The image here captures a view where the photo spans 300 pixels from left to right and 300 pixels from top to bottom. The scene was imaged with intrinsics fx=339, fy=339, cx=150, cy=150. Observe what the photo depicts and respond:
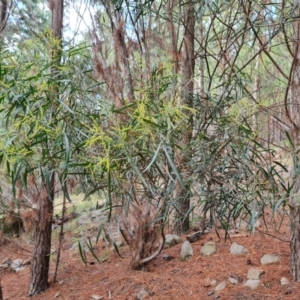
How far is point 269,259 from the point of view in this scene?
2588 mm

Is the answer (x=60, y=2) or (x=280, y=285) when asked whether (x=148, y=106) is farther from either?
(x=60, y=2)

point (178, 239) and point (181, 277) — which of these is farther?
point (178, 239)

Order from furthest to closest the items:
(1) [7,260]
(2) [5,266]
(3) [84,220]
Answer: (3) [84,220], (1) [7,260], (2) [5,266]

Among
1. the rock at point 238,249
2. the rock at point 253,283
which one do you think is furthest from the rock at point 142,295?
the rock at point 238,249

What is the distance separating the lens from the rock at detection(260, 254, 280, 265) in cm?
256

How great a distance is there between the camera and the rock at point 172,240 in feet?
A: 11.0

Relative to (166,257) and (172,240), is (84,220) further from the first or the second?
(166,257)

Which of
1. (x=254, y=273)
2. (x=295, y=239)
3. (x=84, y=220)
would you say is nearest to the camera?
(x=295, y=239)

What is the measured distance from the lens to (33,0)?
5.52m

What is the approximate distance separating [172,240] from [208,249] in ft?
1.64

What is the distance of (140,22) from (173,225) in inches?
82.8

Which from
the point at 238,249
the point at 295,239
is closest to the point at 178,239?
the point at 238,249

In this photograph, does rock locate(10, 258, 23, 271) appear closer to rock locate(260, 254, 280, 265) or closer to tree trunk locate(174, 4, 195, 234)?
tree trunk locate(174, 4, 195, 234)

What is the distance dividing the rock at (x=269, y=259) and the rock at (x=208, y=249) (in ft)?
1.52
